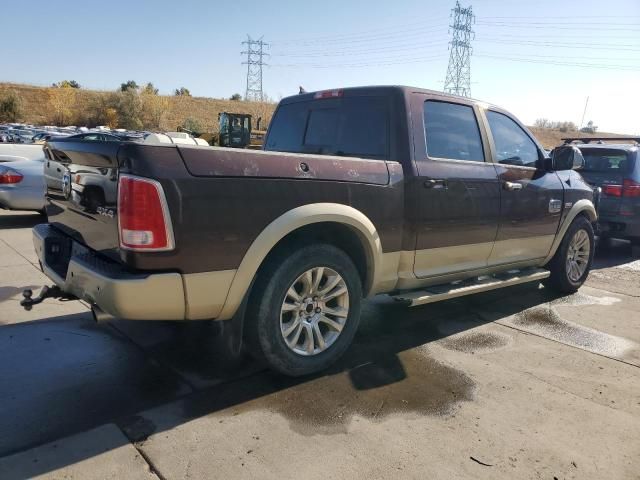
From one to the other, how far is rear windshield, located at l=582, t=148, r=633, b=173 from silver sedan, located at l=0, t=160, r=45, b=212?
9072mm

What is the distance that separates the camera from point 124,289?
2.63 m

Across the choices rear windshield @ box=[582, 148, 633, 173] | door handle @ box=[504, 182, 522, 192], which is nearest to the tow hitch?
door handle @ box=[504, 182, 522, 192]

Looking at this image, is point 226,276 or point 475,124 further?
point 475,124

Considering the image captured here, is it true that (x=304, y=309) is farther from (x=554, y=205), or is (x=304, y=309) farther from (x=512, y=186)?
(x=554, y=205)

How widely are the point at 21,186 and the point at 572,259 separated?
326 inches

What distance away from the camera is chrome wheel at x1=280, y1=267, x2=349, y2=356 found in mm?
3350

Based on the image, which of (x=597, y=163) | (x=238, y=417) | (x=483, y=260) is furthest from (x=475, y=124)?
(x=597, y=163)

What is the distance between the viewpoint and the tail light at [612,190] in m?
8.09

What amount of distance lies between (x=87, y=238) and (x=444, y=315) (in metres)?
3.31

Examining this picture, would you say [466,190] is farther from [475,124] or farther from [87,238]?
[87,238]

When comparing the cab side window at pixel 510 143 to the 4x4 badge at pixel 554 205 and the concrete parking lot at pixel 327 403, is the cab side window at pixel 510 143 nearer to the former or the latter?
the 4x4 badge at pixel 554 205

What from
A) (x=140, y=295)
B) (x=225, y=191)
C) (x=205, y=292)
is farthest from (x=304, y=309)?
(x=140, y=295)

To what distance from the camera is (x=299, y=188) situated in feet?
10.3

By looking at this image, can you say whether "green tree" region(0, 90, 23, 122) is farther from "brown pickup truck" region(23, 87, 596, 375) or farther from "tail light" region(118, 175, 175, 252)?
"tail light" region(118, 175, 175, 252)
